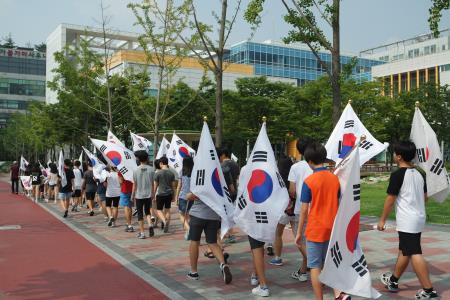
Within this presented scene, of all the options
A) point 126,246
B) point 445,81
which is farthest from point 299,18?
point 445,81

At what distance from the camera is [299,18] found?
37.0ft

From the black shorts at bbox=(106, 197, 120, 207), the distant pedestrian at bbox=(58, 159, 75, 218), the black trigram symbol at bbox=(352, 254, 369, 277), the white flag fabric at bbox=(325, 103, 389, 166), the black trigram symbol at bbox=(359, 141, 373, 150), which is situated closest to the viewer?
the black trigram symbol at bbox=(352, 254, 369, 277)

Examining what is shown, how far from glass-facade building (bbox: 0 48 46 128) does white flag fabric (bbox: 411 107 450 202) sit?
302 ft

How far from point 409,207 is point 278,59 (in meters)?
66.3

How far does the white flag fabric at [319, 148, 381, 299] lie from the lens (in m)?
4.73

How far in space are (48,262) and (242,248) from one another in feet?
11.2

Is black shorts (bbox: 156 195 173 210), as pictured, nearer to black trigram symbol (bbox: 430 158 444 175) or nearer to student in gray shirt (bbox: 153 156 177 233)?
student in gray shirt (bbox: 153 156 177 233)

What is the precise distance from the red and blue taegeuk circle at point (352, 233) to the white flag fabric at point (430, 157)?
89.6 inches

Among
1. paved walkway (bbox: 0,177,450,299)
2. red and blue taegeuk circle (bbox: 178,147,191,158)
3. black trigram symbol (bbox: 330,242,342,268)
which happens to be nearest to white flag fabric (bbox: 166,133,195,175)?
red and blue taegeuk circle (bbox: 178,147,191,158)

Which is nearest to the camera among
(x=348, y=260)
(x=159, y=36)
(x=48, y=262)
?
(x=348, y=260)

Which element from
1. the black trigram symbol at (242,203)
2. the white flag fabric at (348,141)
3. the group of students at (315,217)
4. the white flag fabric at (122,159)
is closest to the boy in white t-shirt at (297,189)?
the group of students at (315,217)

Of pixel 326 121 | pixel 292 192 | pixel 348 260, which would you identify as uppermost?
pixel 326 121

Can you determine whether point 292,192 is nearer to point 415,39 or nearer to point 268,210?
point 268,210

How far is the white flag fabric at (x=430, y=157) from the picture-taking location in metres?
6.66
